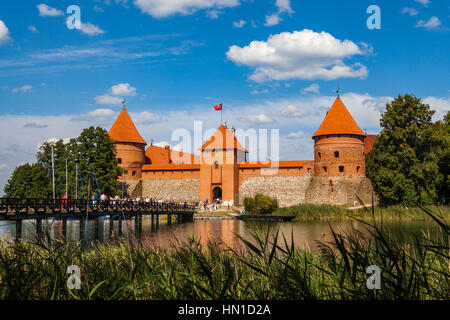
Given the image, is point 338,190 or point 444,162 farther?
point 338,190

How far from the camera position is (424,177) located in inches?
1014

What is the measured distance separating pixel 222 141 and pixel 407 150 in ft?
61.2

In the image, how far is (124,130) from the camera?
43.4m

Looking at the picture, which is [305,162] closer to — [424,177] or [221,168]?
[221,168]

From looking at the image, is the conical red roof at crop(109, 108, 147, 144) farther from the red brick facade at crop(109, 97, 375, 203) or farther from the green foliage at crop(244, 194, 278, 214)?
the green foliage at crop(244, 194, 278, 214)

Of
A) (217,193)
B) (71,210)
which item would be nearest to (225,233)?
(71,210)

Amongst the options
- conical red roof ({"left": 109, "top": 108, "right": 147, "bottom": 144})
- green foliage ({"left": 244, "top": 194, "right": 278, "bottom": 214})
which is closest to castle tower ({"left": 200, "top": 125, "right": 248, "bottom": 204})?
green foliage ({"left": 244, "top": 194, "right": 278, "bottom": 214})

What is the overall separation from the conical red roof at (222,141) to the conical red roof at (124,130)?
7.51 metres

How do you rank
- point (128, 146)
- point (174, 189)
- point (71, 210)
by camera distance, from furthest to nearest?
point (128, 146) < point (174, 189) < point (71, 210)

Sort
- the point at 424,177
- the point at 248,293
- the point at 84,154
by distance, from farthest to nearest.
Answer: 1. the point at 84,154
2. the point at 424,177
3. the point at 248,293

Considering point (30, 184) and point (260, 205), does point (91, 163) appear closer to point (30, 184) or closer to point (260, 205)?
point (30, 184)

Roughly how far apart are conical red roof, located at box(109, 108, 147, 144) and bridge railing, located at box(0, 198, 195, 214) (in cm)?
1532

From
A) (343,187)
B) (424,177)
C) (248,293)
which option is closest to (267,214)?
(343,187)
